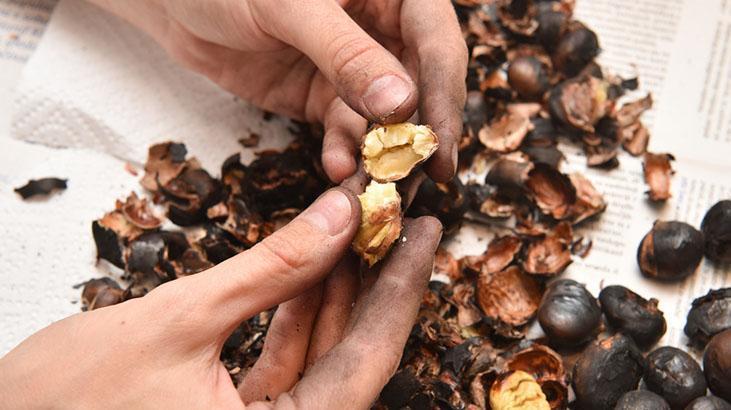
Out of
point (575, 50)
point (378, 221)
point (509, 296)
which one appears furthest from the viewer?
point (575, 50)

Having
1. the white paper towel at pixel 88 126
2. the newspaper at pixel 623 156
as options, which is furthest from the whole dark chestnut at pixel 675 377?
A: the white paper towel at pixel 88 126

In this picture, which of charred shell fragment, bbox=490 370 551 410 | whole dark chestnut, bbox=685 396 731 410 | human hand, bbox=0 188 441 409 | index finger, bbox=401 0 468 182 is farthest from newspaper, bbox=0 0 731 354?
human hand, bbox=0 188 441 409

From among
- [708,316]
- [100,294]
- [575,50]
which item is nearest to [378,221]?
[100,294]

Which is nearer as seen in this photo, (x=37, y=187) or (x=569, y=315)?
(x=569, y=315)

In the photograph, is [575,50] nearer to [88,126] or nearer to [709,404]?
[709,404]

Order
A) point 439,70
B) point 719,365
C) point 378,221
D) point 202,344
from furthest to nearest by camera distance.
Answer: point 719,365 < point 439,70 < point 378,221 < point 202,344

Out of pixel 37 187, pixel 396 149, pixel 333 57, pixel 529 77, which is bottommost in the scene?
pixel 37 187

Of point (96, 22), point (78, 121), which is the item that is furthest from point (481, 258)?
point (96, 22)
